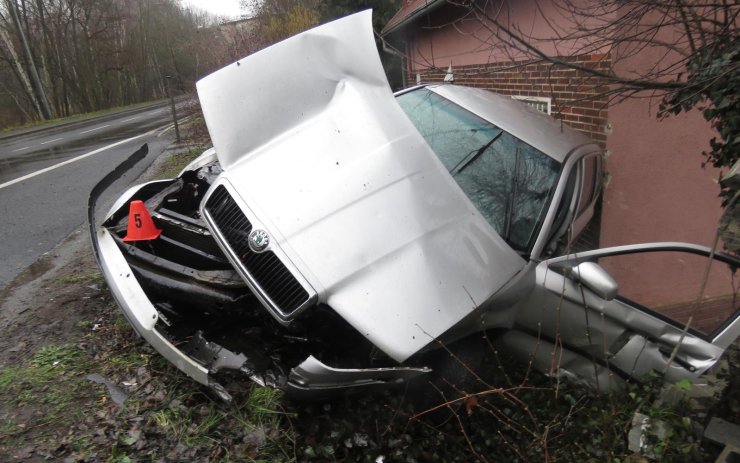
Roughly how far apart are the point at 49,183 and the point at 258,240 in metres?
6.22

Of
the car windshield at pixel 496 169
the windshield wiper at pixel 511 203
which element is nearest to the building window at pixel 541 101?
the car windshield at pixel 496 169

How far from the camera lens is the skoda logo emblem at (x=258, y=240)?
2.37 metres

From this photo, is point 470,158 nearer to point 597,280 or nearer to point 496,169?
point 496,169

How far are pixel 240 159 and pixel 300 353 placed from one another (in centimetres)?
120

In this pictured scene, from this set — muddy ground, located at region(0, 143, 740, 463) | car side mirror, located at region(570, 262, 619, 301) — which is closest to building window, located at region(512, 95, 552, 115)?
car side mirror, located at region(570, 262, 619, 301)

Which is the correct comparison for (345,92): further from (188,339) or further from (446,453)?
(446,453)

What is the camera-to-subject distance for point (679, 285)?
2857mm

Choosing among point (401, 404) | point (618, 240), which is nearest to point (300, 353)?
point (401, 404)

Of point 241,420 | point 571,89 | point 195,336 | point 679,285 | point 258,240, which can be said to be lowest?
point 241,420

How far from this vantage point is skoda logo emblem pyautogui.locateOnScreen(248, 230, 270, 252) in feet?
7.79

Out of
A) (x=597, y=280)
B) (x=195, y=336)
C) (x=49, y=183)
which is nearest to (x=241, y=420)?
(x=195, y=336)

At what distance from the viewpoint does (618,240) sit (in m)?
4.59

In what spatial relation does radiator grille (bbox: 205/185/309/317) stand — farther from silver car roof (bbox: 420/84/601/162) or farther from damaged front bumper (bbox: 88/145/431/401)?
silver car roof (bbox: 420/84/601/162)

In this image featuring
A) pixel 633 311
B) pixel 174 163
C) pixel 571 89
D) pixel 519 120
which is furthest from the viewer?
pixel 174 163
